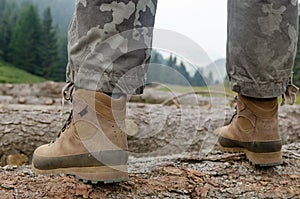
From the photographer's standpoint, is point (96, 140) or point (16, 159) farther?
point (16, 159)

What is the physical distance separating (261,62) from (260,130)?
24 cm

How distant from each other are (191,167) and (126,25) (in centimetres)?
60

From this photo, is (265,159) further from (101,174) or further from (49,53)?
(49,53)

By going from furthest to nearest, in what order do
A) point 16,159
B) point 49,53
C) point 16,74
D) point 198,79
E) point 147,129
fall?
point 49,53 → point 16,74 → point 147,129 → point 16,159 → point 198,79

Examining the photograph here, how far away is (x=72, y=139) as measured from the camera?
105cm

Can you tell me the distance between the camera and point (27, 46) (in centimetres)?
3069

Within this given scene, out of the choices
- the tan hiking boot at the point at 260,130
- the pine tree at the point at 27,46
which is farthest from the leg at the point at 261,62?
the pine tree at the point at 27,46

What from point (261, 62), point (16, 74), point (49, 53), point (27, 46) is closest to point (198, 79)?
point (261, 62)

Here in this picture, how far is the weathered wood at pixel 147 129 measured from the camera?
2.41 m

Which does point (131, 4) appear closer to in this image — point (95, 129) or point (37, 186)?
point (95, 129)

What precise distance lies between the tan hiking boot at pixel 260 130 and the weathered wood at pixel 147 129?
1.10 meters

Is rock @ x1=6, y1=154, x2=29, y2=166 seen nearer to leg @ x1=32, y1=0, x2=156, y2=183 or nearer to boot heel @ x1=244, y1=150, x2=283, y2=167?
leg @ x1=32, y1=0, x2=156, y2=183

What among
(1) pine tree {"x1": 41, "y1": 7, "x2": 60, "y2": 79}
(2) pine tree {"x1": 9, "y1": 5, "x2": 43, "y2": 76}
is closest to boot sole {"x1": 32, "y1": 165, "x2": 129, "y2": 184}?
(1) pine tree {"x1": 41, "y1": 7, "x2": 60, "y2": 79}

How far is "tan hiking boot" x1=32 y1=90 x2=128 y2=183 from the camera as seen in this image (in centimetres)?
100
